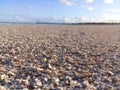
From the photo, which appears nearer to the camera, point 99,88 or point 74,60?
point 99,88

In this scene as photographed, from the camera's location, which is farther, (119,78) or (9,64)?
(9,64)

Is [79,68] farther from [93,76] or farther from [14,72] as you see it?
[14,72]

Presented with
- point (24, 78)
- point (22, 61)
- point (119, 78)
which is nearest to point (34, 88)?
point (24, 78)

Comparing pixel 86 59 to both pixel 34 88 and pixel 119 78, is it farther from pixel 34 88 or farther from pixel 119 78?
pixel 34 88

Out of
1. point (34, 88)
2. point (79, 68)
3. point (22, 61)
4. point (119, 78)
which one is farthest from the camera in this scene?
point (22, 61)

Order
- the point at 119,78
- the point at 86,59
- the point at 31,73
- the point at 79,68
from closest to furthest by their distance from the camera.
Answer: the point at 119,78
the point at 31,73
the point at 79,68
the point at 86,59

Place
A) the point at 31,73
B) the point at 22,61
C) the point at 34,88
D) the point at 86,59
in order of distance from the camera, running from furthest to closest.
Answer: the point at 86,59 < the point at 22,61 < the point at 31,73 < the point at 34,88

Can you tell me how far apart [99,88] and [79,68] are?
2.29m

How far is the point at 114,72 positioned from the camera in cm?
797

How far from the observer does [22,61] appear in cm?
961

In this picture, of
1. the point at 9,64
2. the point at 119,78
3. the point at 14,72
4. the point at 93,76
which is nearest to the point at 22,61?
the point at 9,64

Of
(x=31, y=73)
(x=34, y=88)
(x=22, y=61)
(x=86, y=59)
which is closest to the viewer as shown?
(x=34, y=88)

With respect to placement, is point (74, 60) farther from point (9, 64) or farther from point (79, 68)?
point (9, 64)

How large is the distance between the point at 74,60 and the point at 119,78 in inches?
126
